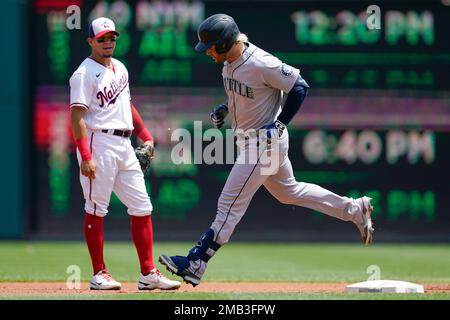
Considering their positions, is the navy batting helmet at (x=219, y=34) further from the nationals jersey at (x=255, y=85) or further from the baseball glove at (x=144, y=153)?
the baseball glove at (x=144, y=153)

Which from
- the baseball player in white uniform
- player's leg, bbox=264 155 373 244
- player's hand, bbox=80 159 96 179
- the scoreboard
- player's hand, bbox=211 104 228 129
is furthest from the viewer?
the scoreboard

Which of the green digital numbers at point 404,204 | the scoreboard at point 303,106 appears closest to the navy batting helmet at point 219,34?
the scoreboard at point 303,106

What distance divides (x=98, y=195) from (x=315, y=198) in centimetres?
149

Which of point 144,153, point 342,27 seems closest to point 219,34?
point 144,153

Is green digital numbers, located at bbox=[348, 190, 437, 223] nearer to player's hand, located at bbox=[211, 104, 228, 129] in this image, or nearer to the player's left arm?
player's hand, located at bbox=[211, 104, 228, 129]

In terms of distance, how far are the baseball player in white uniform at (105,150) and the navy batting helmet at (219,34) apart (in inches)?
23.8

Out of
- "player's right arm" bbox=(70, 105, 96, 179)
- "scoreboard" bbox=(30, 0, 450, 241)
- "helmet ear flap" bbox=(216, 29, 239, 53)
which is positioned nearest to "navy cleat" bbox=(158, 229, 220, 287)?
"player's right arm" bbox=(70, 105, 96, 179)

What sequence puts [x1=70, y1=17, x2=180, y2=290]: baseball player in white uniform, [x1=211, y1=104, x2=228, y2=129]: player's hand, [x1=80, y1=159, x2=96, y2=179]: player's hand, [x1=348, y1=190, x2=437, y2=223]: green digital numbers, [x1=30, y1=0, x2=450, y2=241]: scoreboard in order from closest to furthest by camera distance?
[x1=80, y1=159, x2=96, y2=179]: player's hand
[x1=70, y1=17, x2=180, y2=290]: baseball player in white uniform
[x1=211, y1=104, x2=228, y2=129]: player's hand
[x1=30, y1=0, x2=450, y2=241]: scoreboard
[x1=348, y1=190, x2=437, y2=223]: green digital numbers

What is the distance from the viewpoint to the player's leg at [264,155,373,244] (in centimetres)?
718

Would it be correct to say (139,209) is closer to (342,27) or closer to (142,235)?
(142,235)

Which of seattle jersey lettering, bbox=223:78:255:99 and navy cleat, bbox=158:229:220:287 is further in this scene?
seattle jersey lettering, bbox=223:78:255:99

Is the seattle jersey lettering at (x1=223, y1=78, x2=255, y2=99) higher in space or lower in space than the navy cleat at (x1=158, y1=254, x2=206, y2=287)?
higher

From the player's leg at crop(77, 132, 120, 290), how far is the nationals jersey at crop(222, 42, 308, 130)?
919 mm

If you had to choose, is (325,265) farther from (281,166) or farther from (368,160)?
(281,166)
